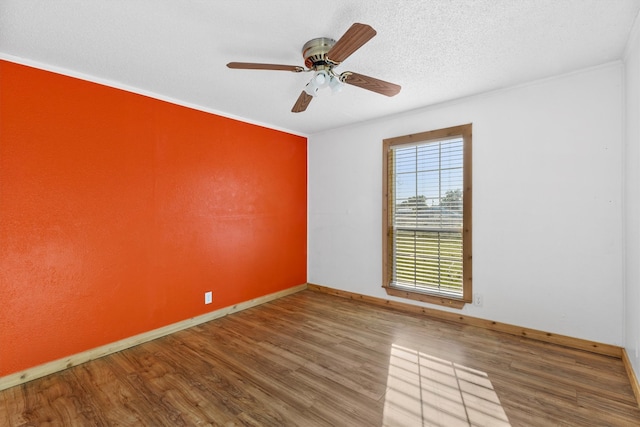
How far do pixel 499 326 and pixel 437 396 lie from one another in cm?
147

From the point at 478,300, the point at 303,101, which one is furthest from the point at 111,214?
the point at 478,300

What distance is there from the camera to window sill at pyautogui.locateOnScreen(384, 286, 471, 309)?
3.29 meters

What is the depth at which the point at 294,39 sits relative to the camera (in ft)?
6.69

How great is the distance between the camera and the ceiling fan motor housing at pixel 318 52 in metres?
2.01

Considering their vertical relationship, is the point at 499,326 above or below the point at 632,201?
below

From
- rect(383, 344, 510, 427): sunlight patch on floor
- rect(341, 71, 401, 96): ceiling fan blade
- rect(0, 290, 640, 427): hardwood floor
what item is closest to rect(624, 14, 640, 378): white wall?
rect(0, 290, 640, 427): hardwood floor

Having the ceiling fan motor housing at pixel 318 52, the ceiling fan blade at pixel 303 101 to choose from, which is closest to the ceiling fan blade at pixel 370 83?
the ceiling fan motor housing at pixel 318 52

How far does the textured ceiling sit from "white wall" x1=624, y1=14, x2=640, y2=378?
0.70 feet

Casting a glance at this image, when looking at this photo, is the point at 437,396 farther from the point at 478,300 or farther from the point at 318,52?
the point at 318,52

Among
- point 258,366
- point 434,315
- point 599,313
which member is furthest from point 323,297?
point 599,313

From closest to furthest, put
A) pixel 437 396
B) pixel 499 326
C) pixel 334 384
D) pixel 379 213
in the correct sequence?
pixel 437 396 < pixel 334 384 < pixel 499 326 < pixel 379 213

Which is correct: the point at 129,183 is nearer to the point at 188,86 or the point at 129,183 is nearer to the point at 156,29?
the point at 188,86

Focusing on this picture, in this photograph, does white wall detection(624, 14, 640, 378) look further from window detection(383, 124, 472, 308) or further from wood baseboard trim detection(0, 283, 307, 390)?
wood baseboard trim detection(0, 283, 307, 390)

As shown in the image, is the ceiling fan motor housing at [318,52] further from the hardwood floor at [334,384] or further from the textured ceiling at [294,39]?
the hardwood floor at [334,384]
